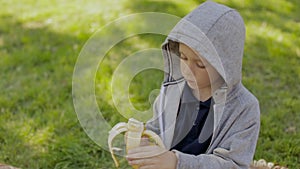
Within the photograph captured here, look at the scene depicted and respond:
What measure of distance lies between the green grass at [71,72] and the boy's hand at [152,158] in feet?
2.71

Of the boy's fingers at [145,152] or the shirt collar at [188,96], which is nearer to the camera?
the boy's fingers at [145,152]

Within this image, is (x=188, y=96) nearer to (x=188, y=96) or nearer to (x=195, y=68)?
(x=188, y=96)

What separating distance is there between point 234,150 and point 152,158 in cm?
28

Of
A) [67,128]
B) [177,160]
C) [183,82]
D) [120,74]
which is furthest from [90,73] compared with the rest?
[177,160]

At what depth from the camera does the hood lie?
1503 millimetres

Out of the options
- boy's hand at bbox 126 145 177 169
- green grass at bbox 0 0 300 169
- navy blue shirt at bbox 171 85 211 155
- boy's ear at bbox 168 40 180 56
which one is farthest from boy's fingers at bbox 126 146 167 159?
green grass at bbox 0 0 300 169

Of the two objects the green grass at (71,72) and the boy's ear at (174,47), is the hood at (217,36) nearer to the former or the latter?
the boy's ear at (174,47)

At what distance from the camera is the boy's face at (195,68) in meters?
1.56

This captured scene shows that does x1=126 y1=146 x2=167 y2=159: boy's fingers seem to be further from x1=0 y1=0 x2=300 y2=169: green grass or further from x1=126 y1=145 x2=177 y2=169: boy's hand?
x1=0 y1=0 x2=300 y2=169: green grass

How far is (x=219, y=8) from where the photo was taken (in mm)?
1556

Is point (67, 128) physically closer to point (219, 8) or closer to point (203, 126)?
point (203, 126)

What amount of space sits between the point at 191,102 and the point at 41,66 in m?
1.71

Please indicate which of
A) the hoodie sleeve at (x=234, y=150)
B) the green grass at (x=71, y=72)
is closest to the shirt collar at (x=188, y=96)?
the hoodie sleeve at (x=234, y=150)

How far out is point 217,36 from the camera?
59.2 inches
